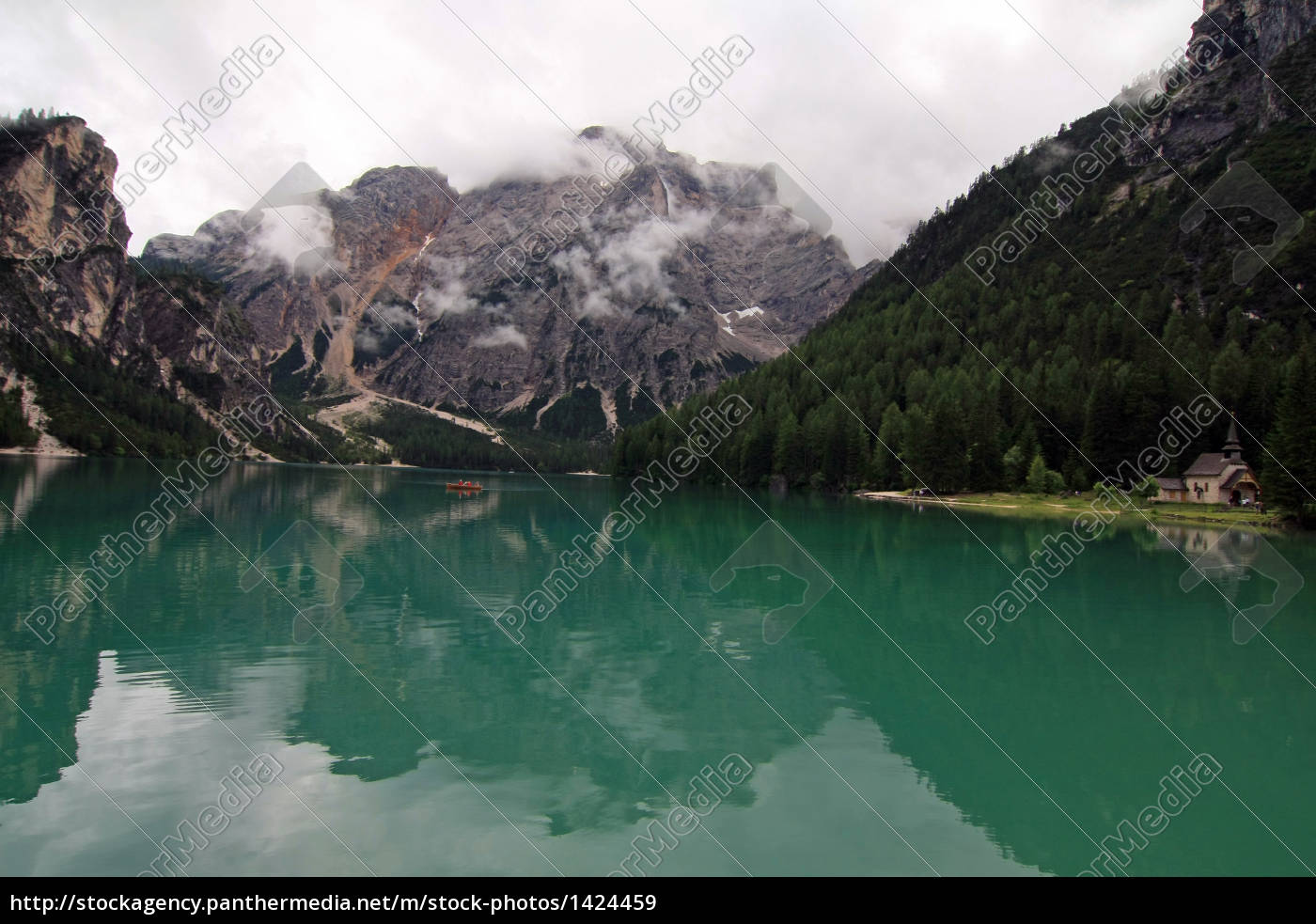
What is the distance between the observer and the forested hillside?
97.0 metres

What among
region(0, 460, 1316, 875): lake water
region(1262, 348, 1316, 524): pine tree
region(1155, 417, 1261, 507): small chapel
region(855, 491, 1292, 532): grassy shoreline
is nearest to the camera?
region(0, 460, 1316, 875): lake water

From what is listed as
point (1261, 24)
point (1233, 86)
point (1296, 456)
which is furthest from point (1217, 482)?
point (1261, 24)

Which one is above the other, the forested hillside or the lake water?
the forested hillside

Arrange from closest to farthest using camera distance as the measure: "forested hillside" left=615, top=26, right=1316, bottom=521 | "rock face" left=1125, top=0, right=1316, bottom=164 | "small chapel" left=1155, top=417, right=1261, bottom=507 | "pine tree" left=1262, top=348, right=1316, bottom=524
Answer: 1. "pine tree" left=1262, top=348, right=1316, bottom=524
2. "small chapel" left=1155, top=417, right=1261, bottom=507
3. "forested hillside" left=615, top=26, right=1316, bottom=521
4. "rock face" left=1125, top=0, right=1316, bottom=164

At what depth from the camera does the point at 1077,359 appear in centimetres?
13150

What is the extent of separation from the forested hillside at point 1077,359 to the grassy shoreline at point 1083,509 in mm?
3106

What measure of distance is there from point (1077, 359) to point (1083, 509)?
56.5 meters

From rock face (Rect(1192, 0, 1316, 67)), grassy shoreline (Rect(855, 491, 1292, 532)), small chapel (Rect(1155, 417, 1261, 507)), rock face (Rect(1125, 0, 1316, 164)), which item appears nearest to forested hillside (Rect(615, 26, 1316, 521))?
rock face (Rect(1125, 0, 1316, 164))

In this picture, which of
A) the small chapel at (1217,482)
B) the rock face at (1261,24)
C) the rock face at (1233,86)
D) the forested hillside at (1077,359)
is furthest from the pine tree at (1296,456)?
the rock face at (1261,24)

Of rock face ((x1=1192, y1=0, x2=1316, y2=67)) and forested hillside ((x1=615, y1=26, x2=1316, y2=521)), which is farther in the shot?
rock face ((x1=1192, y1=0, x2=1316, y2=67))

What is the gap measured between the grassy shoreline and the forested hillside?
3.11 meters

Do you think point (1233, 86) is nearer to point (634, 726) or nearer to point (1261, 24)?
point (1261, 24)

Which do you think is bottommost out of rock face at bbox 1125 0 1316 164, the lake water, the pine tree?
the lake water

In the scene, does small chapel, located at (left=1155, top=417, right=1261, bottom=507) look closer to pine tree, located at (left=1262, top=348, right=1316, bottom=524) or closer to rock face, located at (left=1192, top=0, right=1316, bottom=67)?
pine tree, located at (left=1262, top=348, right=1316, bottom=524)
